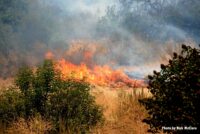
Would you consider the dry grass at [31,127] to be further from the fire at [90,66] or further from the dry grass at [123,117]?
the fire at [90,66]

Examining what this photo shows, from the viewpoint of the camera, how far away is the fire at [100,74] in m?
23.5

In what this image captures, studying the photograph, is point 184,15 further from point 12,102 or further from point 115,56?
point 12,102

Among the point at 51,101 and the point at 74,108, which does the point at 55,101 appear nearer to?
the point at 51,101

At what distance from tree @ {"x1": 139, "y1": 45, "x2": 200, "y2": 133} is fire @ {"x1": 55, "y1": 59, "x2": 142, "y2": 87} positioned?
14.8 metres

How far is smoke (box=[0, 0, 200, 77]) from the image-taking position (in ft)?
95.2

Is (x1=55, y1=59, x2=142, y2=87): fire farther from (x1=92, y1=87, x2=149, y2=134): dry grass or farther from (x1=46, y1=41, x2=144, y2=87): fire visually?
(x1=92, y1=87, x2=149, y2=134): dry grass

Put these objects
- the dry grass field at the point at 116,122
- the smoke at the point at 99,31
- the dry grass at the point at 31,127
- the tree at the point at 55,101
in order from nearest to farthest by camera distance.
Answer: the dry grass at the point at 31,127 → the dry grass field at the point at 116,122 → the tree at the point at 55,101 → the smoke at the point at 99,31

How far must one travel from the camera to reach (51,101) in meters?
11.4

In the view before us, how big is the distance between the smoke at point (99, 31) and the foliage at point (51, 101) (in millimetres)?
15251

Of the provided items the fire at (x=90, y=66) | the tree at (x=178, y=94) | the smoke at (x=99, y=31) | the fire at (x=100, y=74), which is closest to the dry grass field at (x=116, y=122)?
the tree at (x=178, y=94)

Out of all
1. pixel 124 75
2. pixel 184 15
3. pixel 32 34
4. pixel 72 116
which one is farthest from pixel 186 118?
pixel 184 15

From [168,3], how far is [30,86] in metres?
25.9

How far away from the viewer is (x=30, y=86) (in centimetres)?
1180

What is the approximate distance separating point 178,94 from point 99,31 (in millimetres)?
24998
